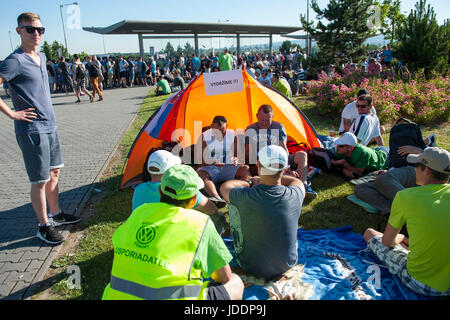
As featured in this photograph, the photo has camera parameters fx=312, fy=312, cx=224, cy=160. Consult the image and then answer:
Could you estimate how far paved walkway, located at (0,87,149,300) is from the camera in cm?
334

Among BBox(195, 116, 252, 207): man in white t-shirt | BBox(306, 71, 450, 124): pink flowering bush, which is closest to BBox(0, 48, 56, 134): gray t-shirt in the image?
BBox(195, 116, 252, 207): man in white t-shirt

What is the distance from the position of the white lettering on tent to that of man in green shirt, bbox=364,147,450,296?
3422mm

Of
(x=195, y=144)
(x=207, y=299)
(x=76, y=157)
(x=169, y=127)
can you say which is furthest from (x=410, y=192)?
(x=76, y=157)

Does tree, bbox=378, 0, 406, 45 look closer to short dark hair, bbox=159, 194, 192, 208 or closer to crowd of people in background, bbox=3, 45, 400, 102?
crowd of people in background, bbox=3, 45, 400, 102

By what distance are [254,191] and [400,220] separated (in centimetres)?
124

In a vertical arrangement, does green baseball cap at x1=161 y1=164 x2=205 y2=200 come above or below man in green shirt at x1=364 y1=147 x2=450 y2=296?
above

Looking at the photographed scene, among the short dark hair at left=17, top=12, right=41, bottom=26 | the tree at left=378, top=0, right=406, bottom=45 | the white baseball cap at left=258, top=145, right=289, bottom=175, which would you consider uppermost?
the tree at left=378, top=0, right=406, bottom=45

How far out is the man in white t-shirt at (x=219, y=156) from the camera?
16.1 ft

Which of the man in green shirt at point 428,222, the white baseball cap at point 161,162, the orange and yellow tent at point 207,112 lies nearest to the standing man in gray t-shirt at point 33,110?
the white baseball cap at point 161,162

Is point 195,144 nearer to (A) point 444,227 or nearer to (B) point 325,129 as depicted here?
(A) point 444,227

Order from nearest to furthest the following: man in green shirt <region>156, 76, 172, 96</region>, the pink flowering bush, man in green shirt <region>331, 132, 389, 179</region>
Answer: man in green shirt <region>331, 132, 389, 179</region> < the pink flowering bush < man in green shirt <region>156, 76, 172, 96</region>

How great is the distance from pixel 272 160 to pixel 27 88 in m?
2.81

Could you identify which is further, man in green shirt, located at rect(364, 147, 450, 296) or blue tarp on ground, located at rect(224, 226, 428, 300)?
blue tarp on ground, located at rect(224, 226, 428, 300)

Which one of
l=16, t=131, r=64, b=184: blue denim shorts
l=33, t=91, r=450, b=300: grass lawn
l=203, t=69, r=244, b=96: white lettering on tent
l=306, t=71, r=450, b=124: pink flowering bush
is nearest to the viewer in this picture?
l=33, t=91, r=450, b=300: grass lawn
